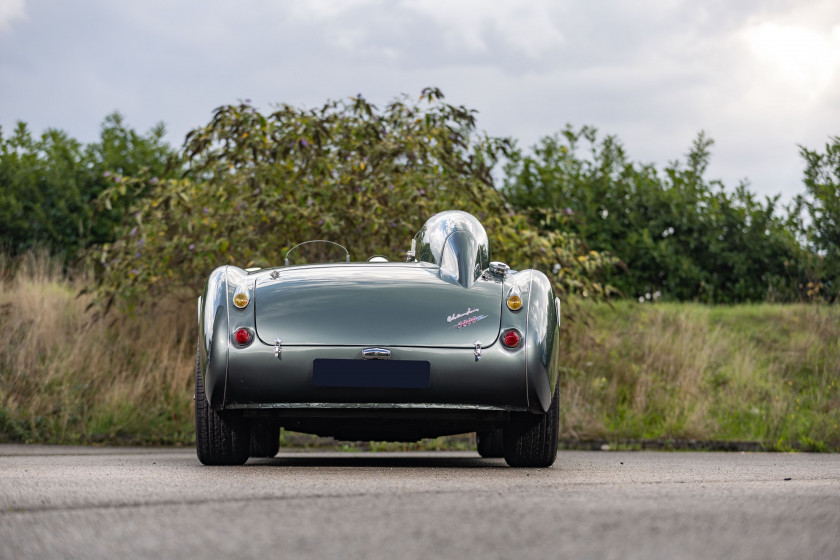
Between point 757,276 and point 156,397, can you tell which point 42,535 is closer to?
point 156,397

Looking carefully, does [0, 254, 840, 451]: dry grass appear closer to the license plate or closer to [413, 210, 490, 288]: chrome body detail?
[413, 210, 490, 288]: chrome body detail

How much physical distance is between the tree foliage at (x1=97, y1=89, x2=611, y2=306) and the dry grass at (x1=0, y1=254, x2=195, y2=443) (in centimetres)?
51

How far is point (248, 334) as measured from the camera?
568 cm

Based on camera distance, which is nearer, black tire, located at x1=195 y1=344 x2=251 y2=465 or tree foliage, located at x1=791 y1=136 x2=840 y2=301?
black tire, located at x1=195 y1=344 x2=251 y2=465

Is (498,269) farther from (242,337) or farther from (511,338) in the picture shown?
(242,337)

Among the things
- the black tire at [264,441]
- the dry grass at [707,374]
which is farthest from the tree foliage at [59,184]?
the black tire at [264,441]

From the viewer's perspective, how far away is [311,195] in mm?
12258

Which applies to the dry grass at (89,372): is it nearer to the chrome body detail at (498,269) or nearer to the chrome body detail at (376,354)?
the chrome body detail at (498,269)

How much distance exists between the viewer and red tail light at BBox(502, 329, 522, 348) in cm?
570

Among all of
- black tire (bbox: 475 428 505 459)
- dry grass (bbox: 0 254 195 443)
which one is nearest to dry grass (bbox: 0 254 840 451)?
dry grass (bbox: 0 254 195 443)

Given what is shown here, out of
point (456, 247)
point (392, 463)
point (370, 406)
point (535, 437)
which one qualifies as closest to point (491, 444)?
point (392, 463)

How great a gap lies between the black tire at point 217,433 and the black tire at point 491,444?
1.98 meters

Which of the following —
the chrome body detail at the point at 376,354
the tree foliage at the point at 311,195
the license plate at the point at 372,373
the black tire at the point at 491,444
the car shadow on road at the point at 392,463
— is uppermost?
the tree foliage at the point at 311,195

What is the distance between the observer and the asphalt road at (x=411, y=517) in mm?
2811
